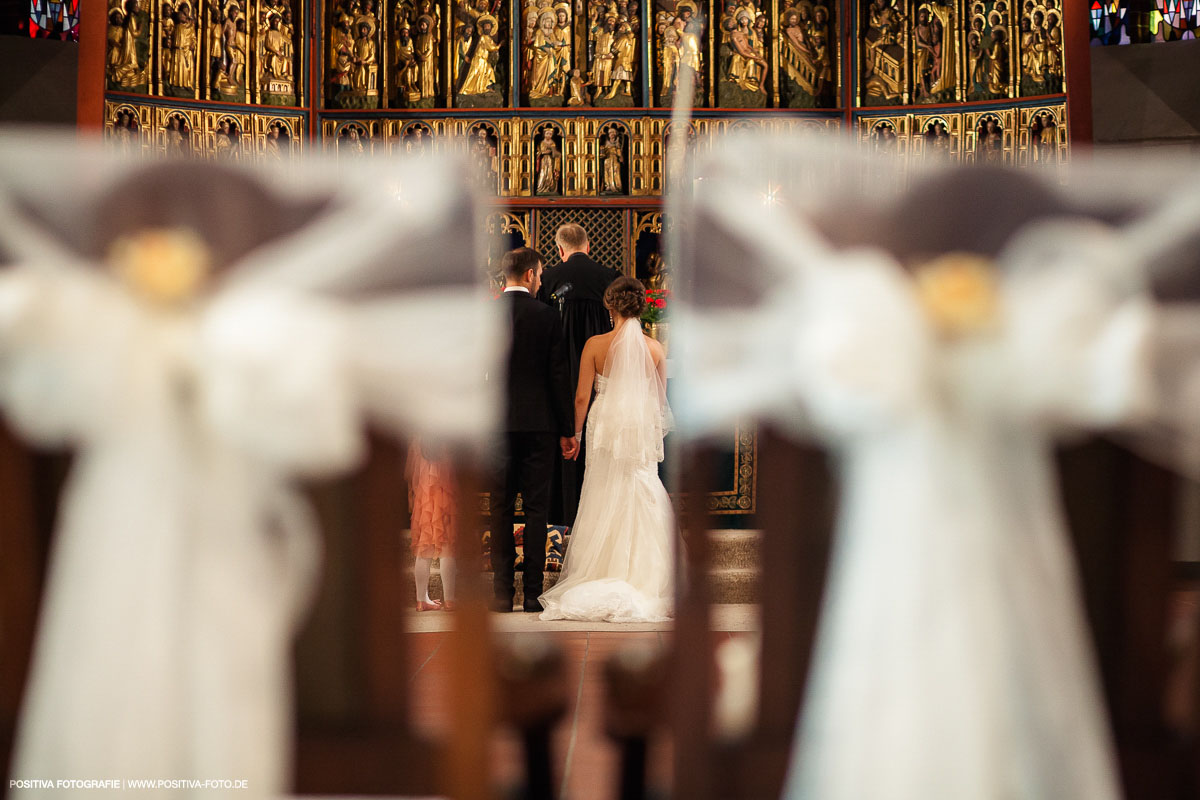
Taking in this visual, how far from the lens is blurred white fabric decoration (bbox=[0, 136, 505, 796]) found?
168cm

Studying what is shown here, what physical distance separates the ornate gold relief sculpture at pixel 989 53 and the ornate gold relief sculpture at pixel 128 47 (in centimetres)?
521

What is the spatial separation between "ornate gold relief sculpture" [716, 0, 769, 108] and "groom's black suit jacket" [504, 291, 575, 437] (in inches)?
127

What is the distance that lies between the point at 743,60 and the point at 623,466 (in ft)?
11.3

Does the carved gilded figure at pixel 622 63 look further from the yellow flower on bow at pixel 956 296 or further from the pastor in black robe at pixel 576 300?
the yellow flower on bow at pixel 956 296

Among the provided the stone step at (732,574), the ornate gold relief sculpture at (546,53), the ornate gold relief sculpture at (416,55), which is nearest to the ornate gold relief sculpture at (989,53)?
the ornate gold relief sculpture at (546,53)

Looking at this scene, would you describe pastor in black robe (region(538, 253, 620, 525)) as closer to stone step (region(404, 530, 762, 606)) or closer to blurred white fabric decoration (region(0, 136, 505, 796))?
stone step (region(404, 530, 762, 606))

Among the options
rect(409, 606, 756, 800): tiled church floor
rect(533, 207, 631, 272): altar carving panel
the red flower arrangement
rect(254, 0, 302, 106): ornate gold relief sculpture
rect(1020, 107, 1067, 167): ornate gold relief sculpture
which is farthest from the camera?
rect(533, 207, 631, 272): altar carving panel

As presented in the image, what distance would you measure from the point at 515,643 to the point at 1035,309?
3.78ft

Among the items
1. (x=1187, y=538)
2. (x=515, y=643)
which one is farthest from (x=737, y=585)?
(x=1187, y=538)

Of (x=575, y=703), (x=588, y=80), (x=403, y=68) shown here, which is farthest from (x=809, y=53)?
(x=575, y=703)

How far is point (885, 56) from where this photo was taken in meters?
7.29

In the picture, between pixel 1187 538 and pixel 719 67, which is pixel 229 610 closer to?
pixel 1187 538

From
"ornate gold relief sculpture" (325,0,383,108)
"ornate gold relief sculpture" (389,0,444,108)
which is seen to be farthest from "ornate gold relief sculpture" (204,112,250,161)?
"ornate gold relief sculpture" (389,0,444,108)

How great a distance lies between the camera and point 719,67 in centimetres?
749
